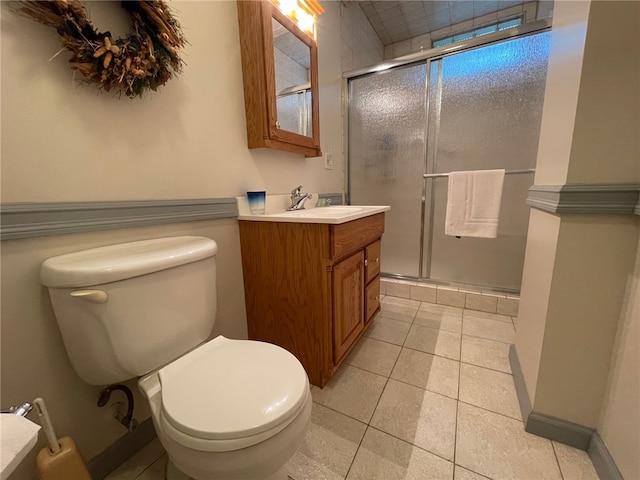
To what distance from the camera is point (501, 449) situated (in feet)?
2.92

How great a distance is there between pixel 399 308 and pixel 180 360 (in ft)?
5.10

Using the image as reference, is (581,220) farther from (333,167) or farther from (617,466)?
(333,167)

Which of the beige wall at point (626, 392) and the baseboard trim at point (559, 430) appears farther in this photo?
the baseboard trim at point (559, 430)

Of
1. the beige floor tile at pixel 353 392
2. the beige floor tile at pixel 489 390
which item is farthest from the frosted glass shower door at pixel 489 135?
the beige floor tile at pixel 353 392

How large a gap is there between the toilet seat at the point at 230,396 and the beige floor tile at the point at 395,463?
17.7 inches

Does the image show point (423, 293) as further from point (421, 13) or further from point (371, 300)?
point (421, 13)

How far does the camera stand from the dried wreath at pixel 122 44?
622mm

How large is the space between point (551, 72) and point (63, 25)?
1.54 metres

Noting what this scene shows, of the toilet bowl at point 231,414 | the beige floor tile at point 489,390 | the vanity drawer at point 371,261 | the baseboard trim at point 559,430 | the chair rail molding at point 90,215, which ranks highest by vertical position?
the chair rail molding at point 90,215

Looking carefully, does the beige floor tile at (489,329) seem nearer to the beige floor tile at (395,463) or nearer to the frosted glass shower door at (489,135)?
the frosted glass shower door at (489,135)

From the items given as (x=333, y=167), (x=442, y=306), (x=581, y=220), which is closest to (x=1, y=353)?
(x=581, y=220)

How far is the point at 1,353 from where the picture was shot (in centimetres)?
64

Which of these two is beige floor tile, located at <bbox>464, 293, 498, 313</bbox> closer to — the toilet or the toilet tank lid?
the toilet

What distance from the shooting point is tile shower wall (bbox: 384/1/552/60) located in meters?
2.38
